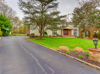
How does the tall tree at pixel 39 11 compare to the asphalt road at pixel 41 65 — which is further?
the tall tree at pixel 39 11

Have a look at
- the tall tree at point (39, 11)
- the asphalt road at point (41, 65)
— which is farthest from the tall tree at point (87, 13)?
the asphalt road at point (41, 65)

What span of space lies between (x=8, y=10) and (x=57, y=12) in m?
27.3

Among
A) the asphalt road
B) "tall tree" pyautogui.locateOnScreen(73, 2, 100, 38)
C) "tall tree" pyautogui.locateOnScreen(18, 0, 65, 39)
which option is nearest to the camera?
the asphalt road

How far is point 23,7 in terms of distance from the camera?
15.2m

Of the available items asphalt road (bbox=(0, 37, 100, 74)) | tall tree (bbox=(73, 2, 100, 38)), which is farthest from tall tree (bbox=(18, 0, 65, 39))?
asphalt road (bbox=(0, 37, 100, 74))

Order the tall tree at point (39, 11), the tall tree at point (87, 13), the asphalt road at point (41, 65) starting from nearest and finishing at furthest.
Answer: the asphalt road at point (41, 65) → the tall tree at point (87, 13) → the tall tree at point (39, 11)

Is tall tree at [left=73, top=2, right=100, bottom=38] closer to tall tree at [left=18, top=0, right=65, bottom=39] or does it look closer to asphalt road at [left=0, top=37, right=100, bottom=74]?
tall tree at [left=18, top=0, right=65, bottom=39]

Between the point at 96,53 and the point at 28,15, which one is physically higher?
the point at 28,15

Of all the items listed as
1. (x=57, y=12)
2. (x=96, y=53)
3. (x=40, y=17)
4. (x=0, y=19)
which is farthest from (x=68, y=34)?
(x=0, y=19)

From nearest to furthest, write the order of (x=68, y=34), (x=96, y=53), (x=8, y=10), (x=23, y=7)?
(x=96, y=53)
(x=23, y=7)
(x=68, y=34)
(x=8, y=10)

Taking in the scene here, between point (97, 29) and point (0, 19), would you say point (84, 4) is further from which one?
point (0, 19)

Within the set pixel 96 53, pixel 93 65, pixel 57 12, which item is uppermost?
pixel 57 12

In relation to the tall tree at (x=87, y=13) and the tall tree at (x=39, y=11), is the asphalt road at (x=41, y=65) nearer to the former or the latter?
the tall tree at (x=87, y=13)

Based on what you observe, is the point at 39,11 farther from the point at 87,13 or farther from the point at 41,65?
the point at 41,65
